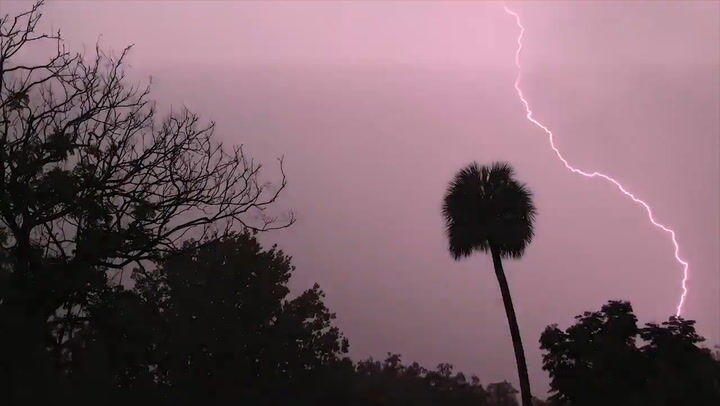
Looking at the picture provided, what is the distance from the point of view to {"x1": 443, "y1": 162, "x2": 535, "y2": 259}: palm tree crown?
85.2ft

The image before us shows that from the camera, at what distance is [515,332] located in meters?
25.8

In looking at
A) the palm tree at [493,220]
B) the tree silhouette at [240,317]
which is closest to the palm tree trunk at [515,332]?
the palm tree at [493,220]

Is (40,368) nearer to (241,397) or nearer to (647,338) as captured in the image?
(241,397)

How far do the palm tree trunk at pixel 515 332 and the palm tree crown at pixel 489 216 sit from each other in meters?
0.48

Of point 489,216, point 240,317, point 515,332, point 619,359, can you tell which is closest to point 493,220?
point 489,216

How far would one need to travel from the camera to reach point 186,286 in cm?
3281

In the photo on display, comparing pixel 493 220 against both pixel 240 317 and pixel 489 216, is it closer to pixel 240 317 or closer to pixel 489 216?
pixel 489 216

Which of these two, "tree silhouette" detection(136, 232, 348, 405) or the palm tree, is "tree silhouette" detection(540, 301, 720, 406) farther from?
"tree silhouette" detection(136, 232, 348, 405)

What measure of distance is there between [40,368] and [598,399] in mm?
19645

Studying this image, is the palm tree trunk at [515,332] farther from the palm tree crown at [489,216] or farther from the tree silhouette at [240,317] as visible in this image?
the tree silhouette at [240,317]

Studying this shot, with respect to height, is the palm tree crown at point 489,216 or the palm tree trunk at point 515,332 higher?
the palm tree crown at point 489,216

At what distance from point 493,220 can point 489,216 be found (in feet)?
0.91

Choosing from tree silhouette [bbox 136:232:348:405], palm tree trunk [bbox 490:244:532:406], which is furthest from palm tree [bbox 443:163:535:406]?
tree silhouette [bbox 136:232:348:405]

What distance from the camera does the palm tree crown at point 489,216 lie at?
85.2 feet
